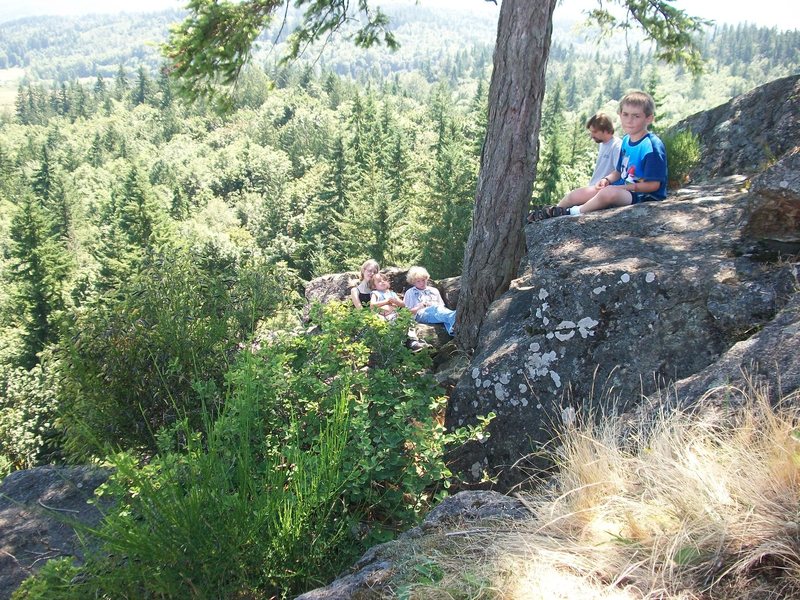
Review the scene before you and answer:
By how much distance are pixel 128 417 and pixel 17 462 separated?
18733 mm

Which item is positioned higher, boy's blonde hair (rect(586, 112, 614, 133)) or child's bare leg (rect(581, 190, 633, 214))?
boy's blonde hair (rect(586, 112, 614, 133))

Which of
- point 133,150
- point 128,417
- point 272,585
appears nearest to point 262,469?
point 272,585

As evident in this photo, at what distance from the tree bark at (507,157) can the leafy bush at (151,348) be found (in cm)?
210

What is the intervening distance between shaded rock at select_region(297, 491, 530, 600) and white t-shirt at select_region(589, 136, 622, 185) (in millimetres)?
4108

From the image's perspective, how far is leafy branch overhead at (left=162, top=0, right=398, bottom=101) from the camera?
5641 millimetres

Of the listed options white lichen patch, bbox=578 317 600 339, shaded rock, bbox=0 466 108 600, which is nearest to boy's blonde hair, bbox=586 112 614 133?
white lichen patch, bbox=578 317 600 339

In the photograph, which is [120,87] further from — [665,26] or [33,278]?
[665,26]

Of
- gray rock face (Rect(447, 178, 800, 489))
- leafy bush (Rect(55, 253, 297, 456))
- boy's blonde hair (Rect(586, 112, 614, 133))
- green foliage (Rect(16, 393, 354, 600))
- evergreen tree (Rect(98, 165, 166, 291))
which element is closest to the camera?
green foliage (Rect(16, 393, 354, 600))

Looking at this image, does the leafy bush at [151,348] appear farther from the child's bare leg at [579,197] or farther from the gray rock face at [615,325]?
the child's bare leg at [579,197]

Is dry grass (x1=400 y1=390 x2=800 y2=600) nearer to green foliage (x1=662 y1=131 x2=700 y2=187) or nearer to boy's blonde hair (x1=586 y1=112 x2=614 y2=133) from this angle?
boy's blonde hair (x1=586 y1=112 x2=614 y2=133)

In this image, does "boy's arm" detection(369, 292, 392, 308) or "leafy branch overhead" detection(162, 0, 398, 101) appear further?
"boy's arm" detection(369, 292, 392, 308)

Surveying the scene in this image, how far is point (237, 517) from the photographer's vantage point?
233cm

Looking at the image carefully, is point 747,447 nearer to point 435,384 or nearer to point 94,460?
point 435,384

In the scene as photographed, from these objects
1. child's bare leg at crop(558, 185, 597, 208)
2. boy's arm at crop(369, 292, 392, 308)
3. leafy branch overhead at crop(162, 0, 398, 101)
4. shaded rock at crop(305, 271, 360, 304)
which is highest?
leafy branch overhead at crop(162, 0, 398, 101)
